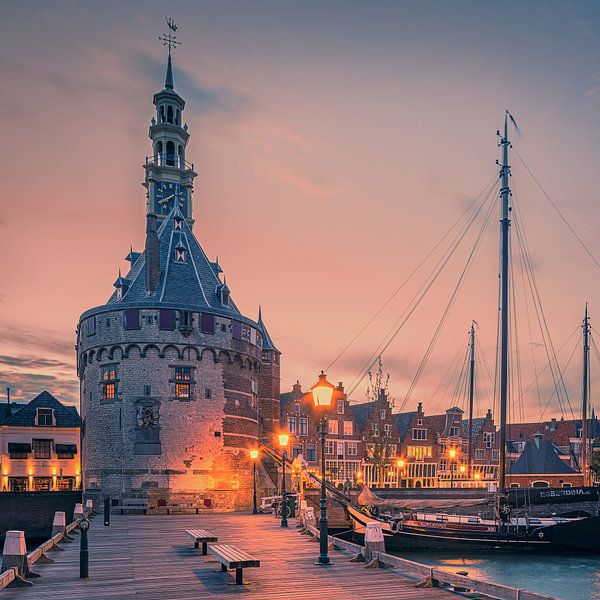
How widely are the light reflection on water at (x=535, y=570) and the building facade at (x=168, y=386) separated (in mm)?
16816

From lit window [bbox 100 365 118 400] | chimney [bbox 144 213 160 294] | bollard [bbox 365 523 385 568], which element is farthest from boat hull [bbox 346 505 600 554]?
chimney [bbox 144 213 160 294]

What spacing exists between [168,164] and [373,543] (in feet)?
168

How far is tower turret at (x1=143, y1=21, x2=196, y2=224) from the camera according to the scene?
6194cm

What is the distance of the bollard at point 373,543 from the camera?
17188 mm

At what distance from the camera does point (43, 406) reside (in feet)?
207

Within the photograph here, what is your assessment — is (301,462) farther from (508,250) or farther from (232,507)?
(508,250)

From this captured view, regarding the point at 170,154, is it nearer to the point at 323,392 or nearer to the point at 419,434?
the point at 419,434

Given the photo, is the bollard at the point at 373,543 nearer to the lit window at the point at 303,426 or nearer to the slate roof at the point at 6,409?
the lit window at the point at 303,426

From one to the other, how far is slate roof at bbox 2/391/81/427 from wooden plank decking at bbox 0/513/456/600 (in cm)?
4095

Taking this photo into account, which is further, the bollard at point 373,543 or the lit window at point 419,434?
the lit window at point 419,434

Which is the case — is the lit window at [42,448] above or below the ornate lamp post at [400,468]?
above

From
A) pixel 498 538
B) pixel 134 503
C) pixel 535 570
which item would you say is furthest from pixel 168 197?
pixel 535 570

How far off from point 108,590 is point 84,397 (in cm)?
4016

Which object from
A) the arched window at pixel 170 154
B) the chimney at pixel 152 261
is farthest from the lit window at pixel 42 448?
the arched window at pixel 170 154
